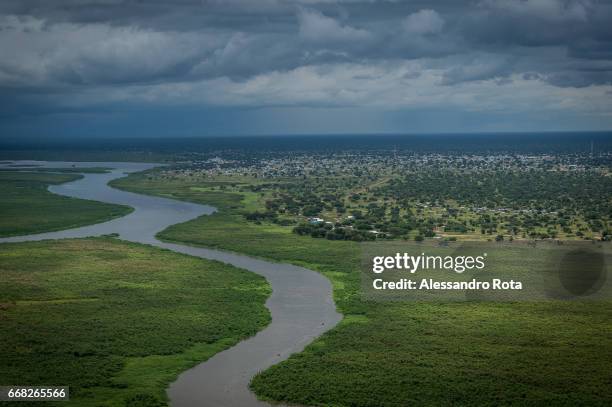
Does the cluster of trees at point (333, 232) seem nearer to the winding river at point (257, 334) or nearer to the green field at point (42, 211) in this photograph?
the winding river at point (257, 334)

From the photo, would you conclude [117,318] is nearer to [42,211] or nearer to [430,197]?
[42,211]

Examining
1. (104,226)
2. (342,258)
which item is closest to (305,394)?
(342,258)

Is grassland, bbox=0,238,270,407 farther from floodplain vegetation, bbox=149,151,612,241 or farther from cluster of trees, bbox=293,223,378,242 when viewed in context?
floodplain vegetation, bbox=149,151,612,241

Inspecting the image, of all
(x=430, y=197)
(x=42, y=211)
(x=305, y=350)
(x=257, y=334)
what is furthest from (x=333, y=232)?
(x=42, y=211)

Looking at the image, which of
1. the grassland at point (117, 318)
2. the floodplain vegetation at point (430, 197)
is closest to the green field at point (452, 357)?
the grassland at point (117, 318)

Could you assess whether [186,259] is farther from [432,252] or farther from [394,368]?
[394,368]

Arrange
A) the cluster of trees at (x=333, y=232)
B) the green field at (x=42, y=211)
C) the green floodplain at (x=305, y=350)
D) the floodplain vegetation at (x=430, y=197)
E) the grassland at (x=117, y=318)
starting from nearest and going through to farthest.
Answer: the green floodplain at (x=305, y=350) → the grassland at (x=117, y=318) → the cluster of trees at (x=333, y=232) → the floodplain vegetation at (x=430, y=197) → the green field at (x=42, y=211)
